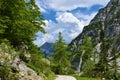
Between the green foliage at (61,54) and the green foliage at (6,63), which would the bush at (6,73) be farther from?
the green foliage at (61,54)

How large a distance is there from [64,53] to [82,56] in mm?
14950

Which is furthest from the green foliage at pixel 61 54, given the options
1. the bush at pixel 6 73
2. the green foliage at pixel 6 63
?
the bush at pixel 6 73

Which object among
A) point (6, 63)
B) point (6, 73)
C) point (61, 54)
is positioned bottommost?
point (6, 73)

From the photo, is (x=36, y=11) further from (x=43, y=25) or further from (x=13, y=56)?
(x=13, y=56)

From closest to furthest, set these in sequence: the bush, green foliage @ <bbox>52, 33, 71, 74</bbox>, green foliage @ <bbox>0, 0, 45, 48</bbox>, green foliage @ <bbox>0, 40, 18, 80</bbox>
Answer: the bush
green foliage @ <bbox>0, 40, 18, 80</bbox>
green foliage @ <bbox>0, 0, 45, 48</bbox>
green foliage @ <bbox>52, 33, 71, 74</bbox>

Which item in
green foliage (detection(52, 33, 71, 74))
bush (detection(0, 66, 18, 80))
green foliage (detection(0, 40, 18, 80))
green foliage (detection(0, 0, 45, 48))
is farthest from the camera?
green foliage (detection(52, 33, 71, 74))

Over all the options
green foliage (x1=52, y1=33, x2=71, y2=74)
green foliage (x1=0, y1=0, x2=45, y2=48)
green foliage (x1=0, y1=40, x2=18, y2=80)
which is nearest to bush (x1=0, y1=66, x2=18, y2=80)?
green foliage (x1=0, y1=40, x2=18, y2=80)

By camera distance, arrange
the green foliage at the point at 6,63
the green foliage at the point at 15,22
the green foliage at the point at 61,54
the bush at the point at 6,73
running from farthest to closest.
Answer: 1. the green foliage at the point at 61,54
2. the green foliage at the point at 15,22
3. the green foliage at the point at 6,63
4. the bush at the point at 6,73

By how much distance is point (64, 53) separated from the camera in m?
90.3

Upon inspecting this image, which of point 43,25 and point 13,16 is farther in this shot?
point 43,25

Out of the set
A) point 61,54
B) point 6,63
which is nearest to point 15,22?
point 6,63

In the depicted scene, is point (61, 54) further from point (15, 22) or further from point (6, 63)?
point (6, 63)

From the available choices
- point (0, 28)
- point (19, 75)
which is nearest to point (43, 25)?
point (0, 28)

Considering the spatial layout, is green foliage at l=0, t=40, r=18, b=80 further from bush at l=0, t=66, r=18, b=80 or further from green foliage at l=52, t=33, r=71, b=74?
green foliage at l=52, t=33, r=71, b=74
